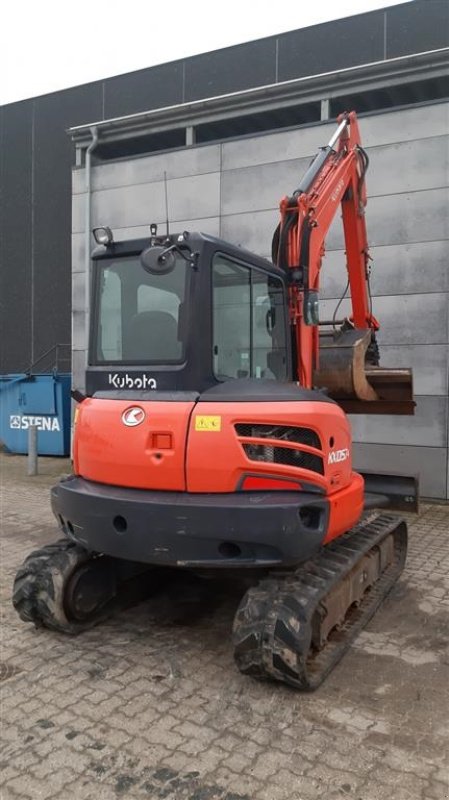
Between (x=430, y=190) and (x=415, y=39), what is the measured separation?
12.4 ft

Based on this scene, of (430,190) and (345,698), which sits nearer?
(345,698)

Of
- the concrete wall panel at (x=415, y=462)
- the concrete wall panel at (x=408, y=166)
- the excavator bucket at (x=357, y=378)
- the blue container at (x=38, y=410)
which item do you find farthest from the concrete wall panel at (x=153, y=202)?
the excavator bucket at (x=357, y=378)

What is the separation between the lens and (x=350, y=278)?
6.25 m

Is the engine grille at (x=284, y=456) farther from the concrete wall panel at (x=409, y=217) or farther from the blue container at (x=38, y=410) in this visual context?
the blue container at (x=38, y=410)

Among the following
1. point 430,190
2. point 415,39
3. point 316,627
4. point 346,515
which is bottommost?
point 316,627

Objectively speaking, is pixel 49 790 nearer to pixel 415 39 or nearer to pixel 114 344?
pixel 114 344

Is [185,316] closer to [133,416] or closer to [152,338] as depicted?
[152,338]

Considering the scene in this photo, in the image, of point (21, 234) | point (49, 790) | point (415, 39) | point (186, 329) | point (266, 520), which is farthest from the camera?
point (21, 234)

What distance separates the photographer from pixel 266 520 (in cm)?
337

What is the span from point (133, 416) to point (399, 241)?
633 centimetres

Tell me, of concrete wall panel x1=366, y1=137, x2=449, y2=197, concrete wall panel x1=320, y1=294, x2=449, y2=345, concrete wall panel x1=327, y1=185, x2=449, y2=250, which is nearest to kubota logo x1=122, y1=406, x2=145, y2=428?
concrete wall panel x1=320, y1=294, x2=449, y2=345

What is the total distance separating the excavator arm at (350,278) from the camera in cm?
450

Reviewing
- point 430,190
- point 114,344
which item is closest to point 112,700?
point 114,344

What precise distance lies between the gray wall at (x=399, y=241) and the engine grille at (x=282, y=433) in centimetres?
540
